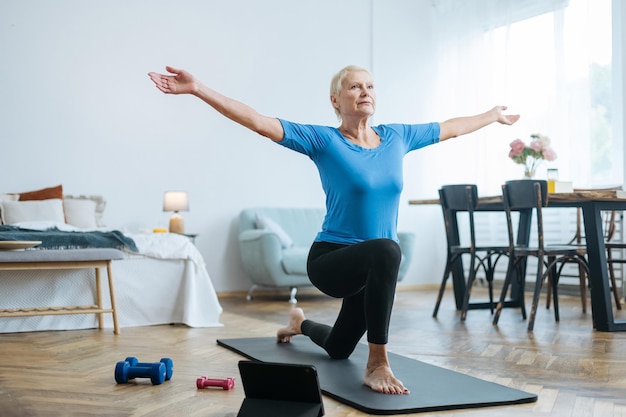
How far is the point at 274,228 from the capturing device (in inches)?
259

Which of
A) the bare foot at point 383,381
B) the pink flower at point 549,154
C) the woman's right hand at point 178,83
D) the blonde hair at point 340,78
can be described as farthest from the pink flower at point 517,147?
the woman's right hand at point 178,83

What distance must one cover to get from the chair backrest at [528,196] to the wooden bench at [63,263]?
2386mm

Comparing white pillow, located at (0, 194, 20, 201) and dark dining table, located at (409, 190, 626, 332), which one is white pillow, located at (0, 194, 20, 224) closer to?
white pillow, located at (0, 194, 20, 201)

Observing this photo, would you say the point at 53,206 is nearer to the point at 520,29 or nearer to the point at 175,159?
the point at 175,159

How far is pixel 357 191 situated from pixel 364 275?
0.31 meters

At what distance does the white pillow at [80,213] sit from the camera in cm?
574

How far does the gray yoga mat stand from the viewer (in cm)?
240

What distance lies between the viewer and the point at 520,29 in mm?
7066

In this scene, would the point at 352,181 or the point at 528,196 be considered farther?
the point at 528,196

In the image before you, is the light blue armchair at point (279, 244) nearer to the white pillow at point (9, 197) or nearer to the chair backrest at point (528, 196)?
the white pillow at point (9, 197)

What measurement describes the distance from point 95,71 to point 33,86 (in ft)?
1.73

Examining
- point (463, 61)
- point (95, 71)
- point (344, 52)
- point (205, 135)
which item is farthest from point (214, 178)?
point (463, 61)

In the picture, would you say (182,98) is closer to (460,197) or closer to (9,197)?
(9,197)

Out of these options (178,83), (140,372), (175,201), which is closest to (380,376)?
(140,372)
